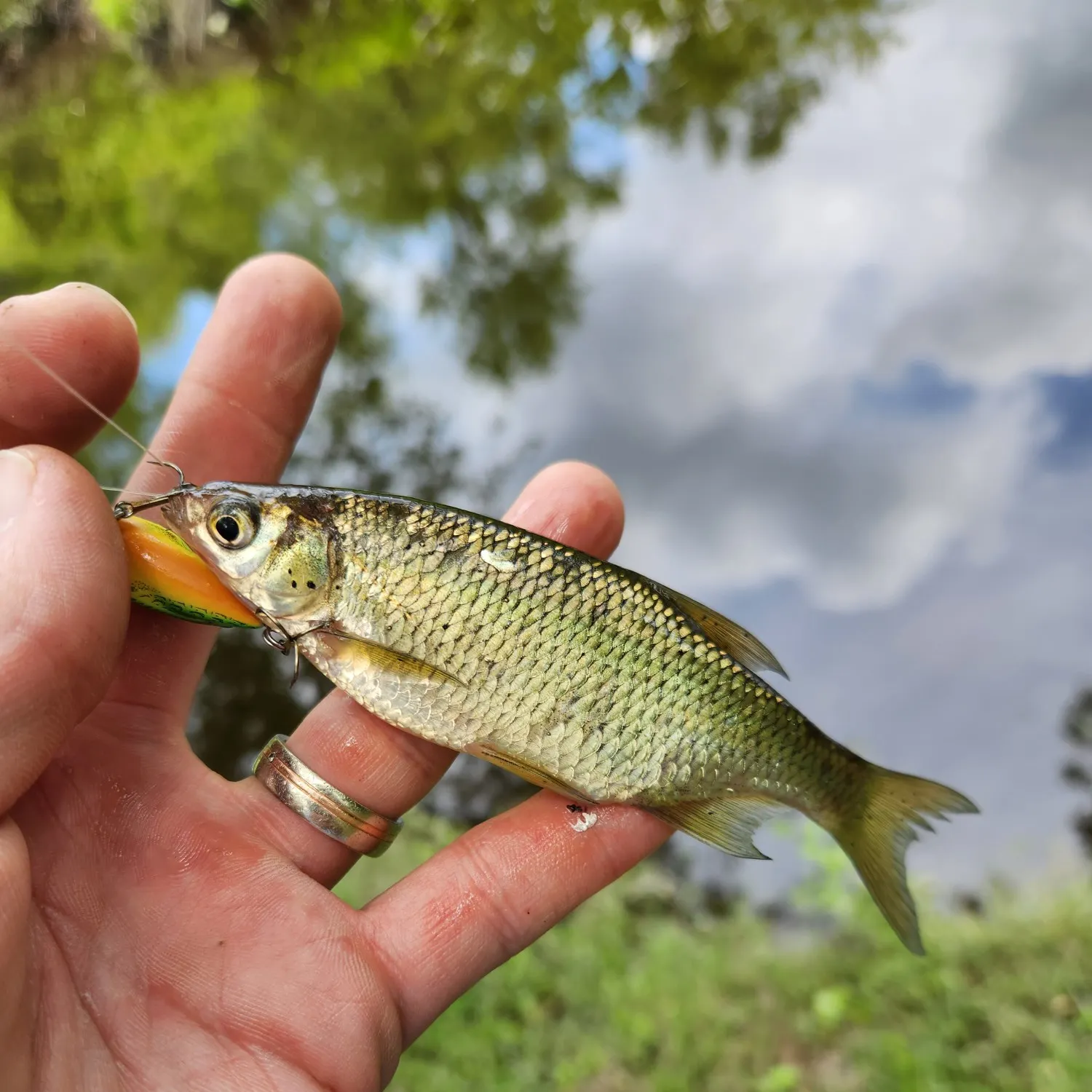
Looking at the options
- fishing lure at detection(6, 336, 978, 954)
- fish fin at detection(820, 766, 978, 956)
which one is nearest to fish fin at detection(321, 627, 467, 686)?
fishing lure at detection(6, 336, 978, 954)

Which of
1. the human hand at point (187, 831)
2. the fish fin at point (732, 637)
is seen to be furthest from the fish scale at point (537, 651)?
the human hand at point (187, 831)

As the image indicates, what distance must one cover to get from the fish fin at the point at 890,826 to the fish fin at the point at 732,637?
0.43 meters

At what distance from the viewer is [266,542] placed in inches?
71.2

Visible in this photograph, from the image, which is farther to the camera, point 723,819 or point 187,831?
point 723,819

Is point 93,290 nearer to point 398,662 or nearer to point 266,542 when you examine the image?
point 266,542

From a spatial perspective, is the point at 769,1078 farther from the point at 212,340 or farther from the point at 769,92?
the point at 769,92

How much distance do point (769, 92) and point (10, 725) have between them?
276 inches

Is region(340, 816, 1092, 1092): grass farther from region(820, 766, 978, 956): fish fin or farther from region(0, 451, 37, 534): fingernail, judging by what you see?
region(0, 451, 37, 534): fingernail

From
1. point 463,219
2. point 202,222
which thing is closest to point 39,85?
point 202,222

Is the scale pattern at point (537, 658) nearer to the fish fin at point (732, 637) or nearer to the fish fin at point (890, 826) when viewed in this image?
the fish fin at point (732, 637)

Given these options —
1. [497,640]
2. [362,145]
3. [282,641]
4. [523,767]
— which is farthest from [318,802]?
[362,145]

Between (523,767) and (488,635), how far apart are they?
365 millimetres

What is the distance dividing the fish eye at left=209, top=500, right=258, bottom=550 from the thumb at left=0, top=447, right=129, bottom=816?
39 cm

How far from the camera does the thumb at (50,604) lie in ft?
4.00
